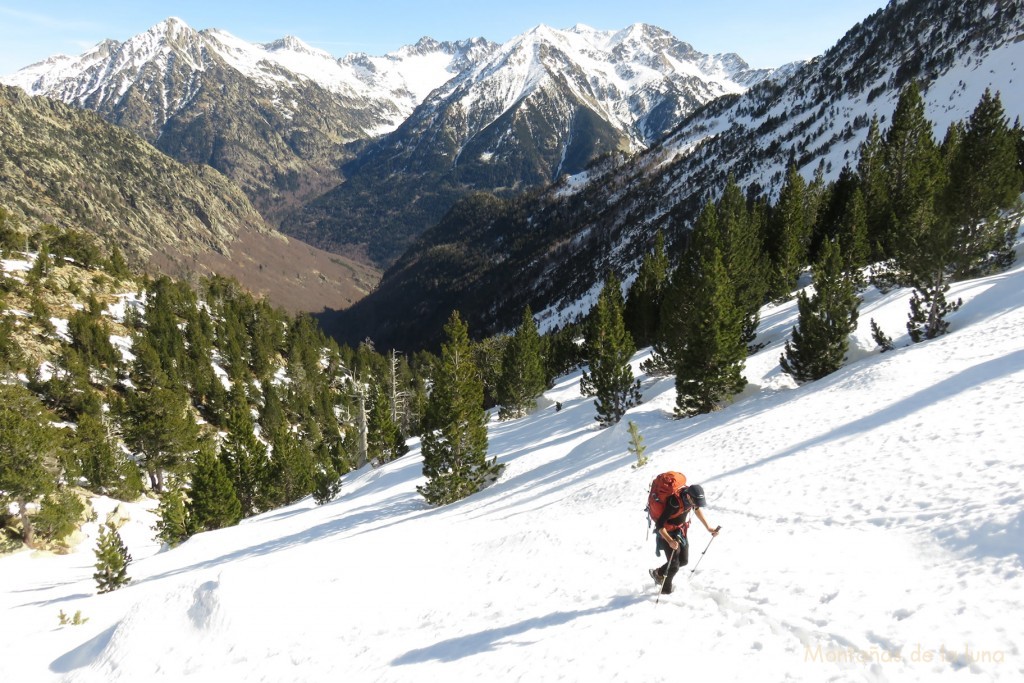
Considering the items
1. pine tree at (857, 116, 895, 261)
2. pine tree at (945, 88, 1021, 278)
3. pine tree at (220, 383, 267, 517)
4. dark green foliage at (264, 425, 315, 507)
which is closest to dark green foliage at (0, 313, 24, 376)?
pine tree at (220, 383, 267, 517)

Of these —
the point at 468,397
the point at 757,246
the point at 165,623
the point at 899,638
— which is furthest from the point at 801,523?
the point at 757,246

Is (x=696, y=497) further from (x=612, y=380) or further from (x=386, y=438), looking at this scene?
(x=386, y=438)

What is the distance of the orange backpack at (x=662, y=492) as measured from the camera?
8445 mm

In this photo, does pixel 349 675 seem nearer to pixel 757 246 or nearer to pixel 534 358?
pixel 534 358

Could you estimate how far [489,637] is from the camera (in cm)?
915

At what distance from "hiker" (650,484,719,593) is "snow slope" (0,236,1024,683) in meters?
0.45

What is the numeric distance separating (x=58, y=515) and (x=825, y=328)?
51620 mm

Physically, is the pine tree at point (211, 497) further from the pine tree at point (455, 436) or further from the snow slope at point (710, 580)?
the pine tree at point (455, 436)

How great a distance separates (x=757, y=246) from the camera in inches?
1891

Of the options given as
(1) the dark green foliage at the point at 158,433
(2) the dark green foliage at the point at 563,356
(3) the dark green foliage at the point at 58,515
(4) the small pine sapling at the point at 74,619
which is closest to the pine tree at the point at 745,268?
(2) the dark green foliage at the point at 563,356

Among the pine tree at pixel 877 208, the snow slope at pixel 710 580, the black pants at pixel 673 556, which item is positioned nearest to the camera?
the snow slope at pixel 710 580

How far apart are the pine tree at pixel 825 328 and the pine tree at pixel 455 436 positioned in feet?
54.9

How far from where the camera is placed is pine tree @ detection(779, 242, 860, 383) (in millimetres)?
24625

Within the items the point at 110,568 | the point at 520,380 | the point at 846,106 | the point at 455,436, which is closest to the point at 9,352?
the point at 110,568
